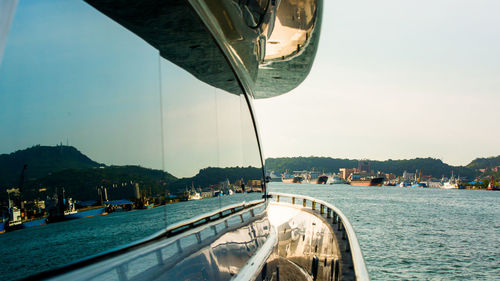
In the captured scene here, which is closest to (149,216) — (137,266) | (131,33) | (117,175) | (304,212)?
(137,266)

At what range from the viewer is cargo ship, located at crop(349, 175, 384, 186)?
397 ft

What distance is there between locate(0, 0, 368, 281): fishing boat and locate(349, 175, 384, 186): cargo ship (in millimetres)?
122675

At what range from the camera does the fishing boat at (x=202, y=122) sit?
57.2 inches

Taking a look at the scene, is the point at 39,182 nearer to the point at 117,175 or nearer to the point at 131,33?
the point at 117,175

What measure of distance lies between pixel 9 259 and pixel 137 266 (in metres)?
0.64

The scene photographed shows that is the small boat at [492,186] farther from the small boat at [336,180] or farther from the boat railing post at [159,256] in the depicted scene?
the boat railing post at [159,256]

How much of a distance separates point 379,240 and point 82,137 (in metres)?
29.5

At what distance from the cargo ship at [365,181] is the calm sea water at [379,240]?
243 feet

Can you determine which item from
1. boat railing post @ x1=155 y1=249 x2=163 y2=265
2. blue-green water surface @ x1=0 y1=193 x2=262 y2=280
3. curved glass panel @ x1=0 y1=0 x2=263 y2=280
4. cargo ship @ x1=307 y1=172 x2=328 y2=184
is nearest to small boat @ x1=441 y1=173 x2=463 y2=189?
cargo ship @ x1=307 y1=172 x2=328 y2=184

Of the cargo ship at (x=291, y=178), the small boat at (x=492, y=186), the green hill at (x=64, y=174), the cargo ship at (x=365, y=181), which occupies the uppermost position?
the green hill at (x=64, y=174)

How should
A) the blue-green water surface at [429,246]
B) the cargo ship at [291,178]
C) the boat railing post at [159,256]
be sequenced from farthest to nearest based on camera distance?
the cargo ship at [291,178], the blue-green water surface at [429,246], the boat railing post at [159,256]

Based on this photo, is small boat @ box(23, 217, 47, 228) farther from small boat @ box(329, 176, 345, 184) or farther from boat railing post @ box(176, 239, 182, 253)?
small boat @ box(329, 176, 345, 184)

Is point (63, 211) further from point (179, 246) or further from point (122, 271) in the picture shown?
point (179, 246)

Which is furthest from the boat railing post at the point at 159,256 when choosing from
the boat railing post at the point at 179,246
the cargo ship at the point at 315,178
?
the cargo ship at the point at 315,178
